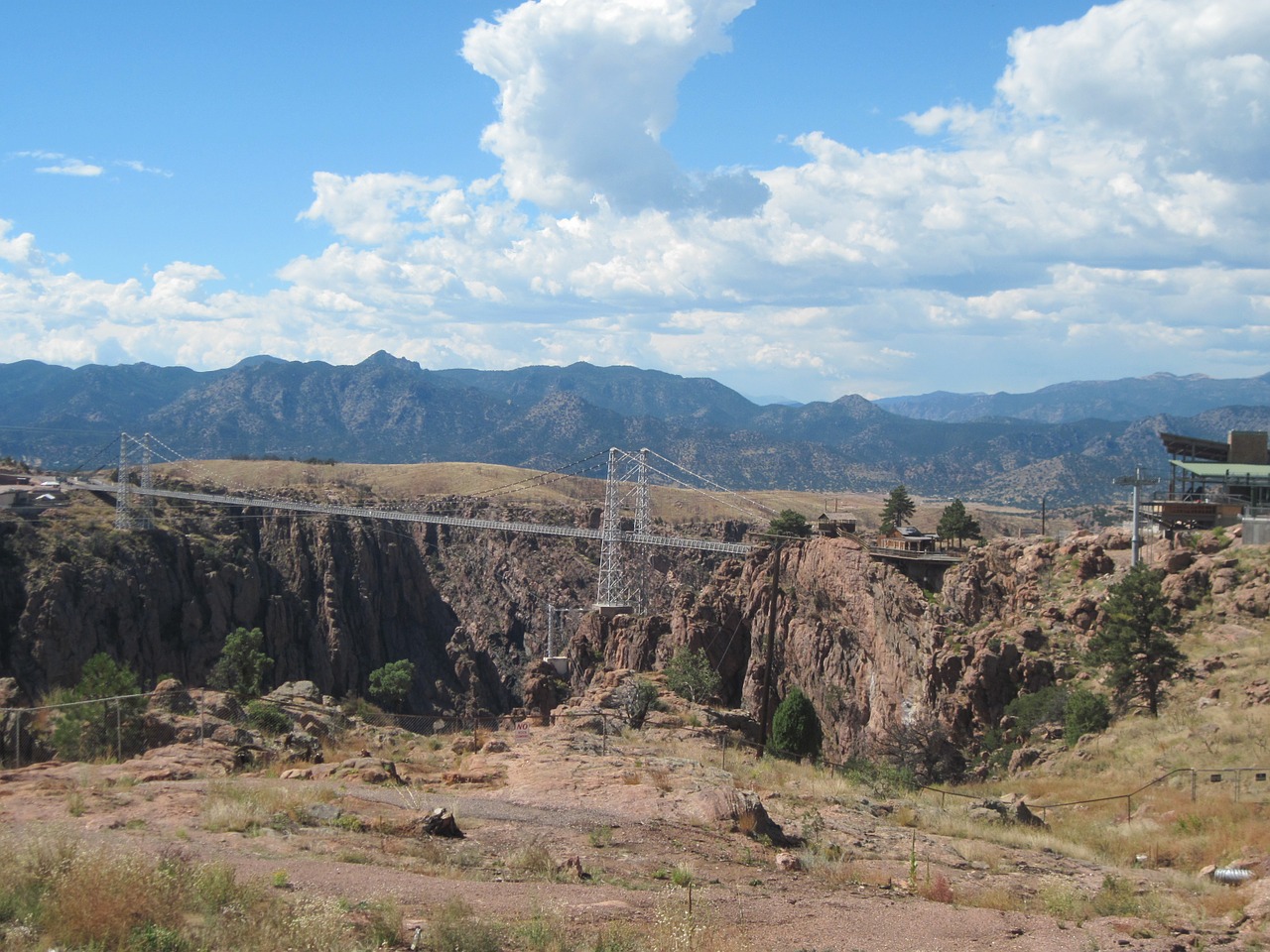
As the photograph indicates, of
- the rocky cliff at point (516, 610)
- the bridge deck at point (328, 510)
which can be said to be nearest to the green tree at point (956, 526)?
the rocky cliff at point (516, 610)

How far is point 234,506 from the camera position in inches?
4274

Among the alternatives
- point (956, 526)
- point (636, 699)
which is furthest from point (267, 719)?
point (956, 526)

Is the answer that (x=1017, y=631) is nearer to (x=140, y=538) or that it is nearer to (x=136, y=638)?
(x=136, y=638)

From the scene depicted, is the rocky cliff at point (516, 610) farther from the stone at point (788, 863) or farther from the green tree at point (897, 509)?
the stone at point (788, 863)

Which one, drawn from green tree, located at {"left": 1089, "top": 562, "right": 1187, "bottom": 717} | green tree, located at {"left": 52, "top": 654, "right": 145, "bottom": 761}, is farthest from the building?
green tree, located at {"left": 52, "top": 654, "right": 145, "bottom": 761}

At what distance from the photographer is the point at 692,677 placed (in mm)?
40375

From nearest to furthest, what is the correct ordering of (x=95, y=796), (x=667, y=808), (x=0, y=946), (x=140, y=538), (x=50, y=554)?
(x=0, y=946)
(x=95, y=796)
(x=667, y=808)
(x=50, y=554)
(x=140, y=538)

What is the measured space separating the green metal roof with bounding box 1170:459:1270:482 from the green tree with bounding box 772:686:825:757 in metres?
18.5

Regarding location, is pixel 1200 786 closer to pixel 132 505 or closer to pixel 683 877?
pixel 683 877

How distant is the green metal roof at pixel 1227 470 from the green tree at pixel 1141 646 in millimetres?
14505

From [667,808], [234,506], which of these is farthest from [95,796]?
[234,506]

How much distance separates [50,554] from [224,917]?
255ft

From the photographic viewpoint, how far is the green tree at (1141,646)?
84.1 ft

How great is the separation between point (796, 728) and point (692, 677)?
27.6ft
